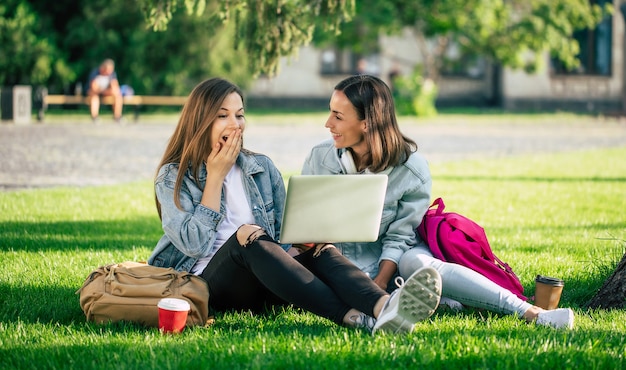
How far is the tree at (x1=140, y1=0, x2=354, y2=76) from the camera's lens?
7.41 metres

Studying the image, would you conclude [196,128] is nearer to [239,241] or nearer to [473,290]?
[239,241]

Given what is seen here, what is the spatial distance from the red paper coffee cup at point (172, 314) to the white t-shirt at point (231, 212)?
1.63 ft

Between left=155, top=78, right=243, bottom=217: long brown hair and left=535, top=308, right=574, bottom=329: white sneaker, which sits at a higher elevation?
left=155, top=78, right=243, bottom=217: long brown hair

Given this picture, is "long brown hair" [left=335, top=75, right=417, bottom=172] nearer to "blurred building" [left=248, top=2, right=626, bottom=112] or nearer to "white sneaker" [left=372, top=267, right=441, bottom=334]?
"white sneaker" [left=372, top=267, right=441, bottom=334]

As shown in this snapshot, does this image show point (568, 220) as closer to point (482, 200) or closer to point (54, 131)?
point (482, 200)

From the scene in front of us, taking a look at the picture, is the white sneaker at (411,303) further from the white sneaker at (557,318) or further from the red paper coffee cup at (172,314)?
the red paper coffee cup at (172,314)

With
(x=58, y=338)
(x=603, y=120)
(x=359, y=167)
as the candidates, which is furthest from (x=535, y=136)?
(x=58, y=338)

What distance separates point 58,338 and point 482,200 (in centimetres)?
626

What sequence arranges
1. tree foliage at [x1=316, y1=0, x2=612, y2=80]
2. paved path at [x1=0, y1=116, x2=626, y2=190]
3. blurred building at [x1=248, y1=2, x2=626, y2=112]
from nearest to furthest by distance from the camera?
1. paved path at [x1=0, y1=116, x2=626, y2=190]
2. tree foliage at [x1=316, y1=0, x2=612, y2=80]
3. blurred building at [x1=248, y1=2, x2=626, y2=112]

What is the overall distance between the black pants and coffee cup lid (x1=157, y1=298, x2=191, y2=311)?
0.34 metres

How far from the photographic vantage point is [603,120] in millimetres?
26625

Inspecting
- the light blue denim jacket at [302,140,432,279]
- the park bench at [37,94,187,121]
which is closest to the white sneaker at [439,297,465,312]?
the light blue denim jacket at [302,140,432,279]

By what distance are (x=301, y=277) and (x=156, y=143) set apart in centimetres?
1313

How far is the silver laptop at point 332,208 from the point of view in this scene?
160 inches
